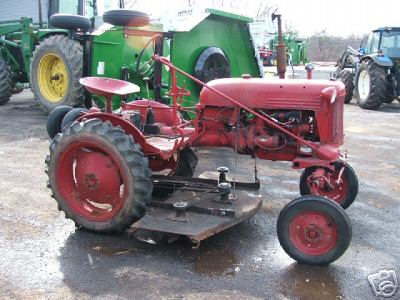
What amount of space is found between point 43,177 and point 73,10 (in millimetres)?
6266

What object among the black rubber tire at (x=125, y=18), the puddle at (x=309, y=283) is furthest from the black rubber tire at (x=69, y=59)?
the puddle at (x=309, y=283)

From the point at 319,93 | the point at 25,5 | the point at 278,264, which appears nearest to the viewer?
the point at 278,264

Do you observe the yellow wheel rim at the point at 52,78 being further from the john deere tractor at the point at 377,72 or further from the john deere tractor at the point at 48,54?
the john deere tractor at the point at 377,72

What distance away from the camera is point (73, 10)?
1073 cm

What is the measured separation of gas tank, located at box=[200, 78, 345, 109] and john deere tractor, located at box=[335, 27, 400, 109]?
354 inches

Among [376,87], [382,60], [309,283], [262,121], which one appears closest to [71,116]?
[262,121]

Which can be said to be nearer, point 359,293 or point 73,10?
point 359,293

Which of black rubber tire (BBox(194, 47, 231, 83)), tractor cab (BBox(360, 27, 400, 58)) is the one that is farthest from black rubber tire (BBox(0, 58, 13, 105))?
tractor cab (BBox(360, 27, 400, 58))

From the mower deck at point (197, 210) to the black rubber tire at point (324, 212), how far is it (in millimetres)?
438

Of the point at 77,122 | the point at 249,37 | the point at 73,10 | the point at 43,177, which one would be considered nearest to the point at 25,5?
the point at 73,10

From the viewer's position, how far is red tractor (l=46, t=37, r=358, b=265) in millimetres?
3488

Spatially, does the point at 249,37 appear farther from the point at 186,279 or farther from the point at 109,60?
the point at 186,279

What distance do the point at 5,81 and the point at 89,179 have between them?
7623 millimetres

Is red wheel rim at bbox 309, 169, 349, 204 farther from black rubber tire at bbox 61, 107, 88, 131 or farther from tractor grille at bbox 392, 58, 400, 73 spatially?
tractor grille at bbox 392, 58, 400, 73
